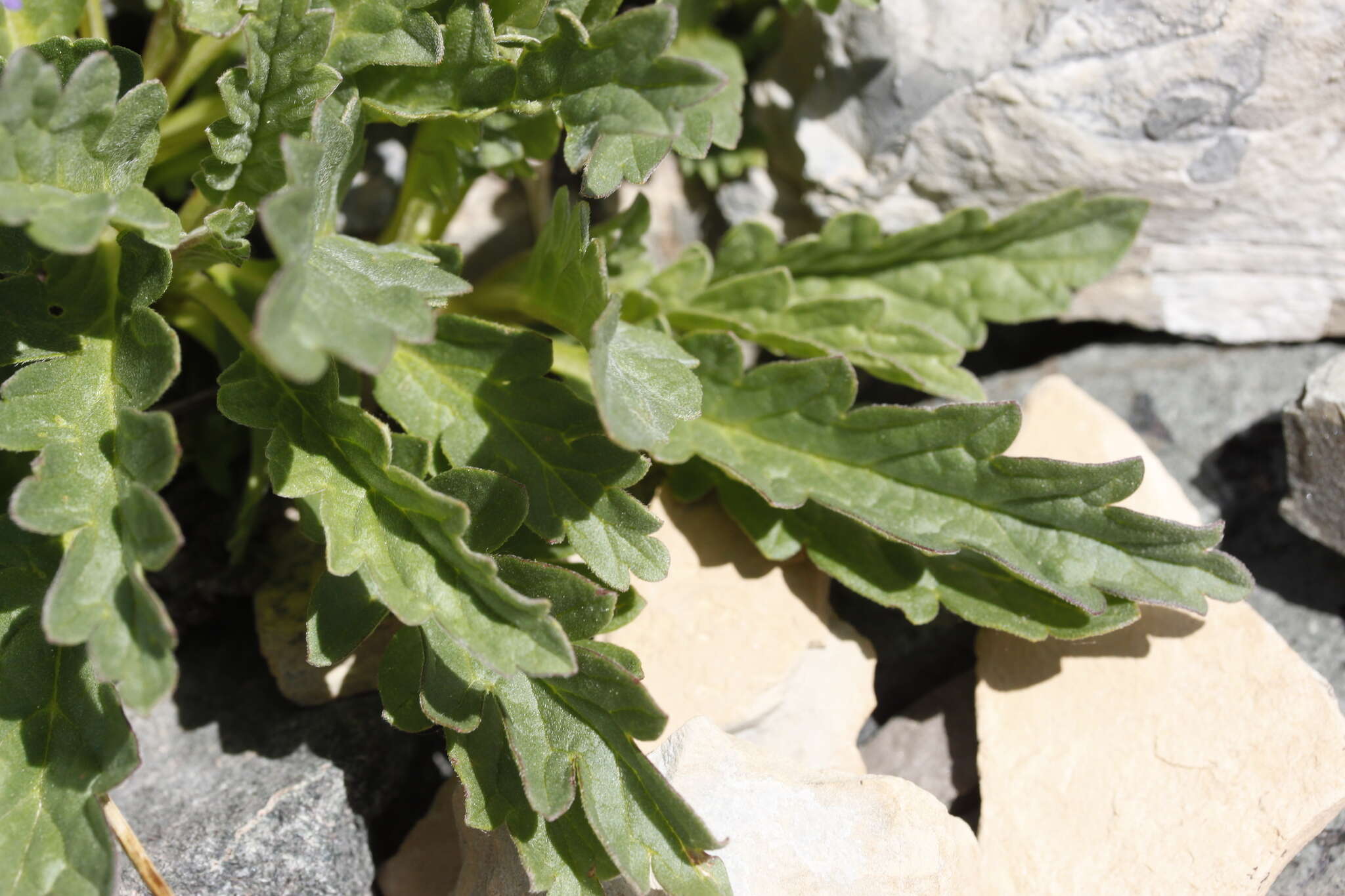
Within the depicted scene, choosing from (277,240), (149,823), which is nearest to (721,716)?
(149,823)

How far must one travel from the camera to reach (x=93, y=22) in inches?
104

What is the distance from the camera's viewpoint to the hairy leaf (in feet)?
6.39

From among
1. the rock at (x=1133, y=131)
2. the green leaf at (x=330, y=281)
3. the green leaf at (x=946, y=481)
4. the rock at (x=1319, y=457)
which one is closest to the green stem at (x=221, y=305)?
the green leaf at (x=330, y=281)

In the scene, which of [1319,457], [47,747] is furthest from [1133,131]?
[47,747]

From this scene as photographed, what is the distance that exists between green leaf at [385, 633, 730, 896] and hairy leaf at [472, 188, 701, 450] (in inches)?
18.0

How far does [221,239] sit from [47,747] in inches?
39.3

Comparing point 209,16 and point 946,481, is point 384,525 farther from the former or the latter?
point 946,481

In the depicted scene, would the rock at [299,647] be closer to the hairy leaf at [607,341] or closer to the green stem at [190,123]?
the hairy leaf at [607,341]

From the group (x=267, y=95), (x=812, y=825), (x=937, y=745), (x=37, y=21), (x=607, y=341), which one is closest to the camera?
(x=607, y=341)

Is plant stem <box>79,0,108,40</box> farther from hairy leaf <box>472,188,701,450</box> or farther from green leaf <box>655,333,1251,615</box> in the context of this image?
green leaf <box>655,333,1251,615</box>

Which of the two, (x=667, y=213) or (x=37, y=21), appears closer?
(x=37, y=21)

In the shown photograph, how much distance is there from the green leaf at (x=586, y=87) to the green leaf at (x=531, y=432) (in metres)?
0.43

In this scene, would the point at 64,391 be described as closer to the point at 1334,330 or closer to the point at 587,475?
the point at 587,475

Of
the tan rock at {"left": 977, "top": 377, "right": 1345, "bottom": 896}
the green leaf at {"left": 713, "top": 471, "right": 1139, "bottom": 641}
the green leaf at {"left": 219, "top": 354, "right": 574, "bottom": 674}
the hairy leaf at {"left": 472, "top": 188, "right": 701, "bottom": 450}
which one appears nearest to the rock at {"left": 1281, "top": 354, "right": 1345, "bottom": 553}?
the tan rock at {"left": 977, "top": 377, "right": 1345, "bottom": 896}
